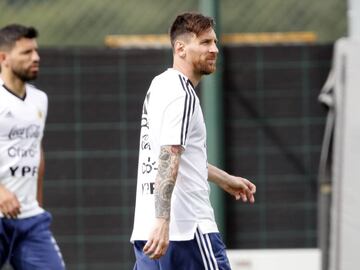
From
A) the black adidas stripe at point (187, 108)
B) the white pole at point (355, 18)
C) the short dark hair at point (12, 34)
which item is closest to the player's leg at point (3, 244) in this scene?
the short dark hair at point (12, 34)

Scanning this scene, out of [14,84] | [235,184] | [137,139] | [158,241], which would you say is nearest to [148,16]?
[137,139]

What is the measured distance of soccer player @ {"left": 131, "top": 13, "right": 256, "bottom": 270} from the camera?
5484mm

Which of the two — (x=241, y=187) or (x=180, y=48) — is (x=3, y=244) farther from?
(x=180, y=48)

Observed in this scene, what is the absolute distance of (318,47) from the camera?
962 centimetres

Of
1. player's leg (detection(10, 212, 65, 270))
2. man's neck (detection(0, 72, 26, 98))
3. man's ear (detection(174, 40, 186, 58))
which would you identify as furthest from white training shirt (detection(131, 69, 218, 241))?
man's neck (detection(0, 72, 26, 98))

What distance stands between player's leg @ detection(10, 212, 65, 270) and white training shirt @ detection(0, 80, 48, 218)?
2.7 inches

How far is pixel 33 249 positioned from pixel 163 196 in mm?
2278

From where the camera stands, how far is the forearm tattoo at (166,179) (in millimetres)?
5406

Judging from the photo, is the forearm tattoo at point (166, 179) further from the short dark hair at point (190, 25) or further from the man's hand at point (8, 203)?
the man's hand at point (8, 203)

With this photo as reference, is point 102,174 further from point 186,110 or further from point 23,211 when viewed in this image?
point 186,110

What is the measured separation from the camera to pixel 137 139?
380 inches

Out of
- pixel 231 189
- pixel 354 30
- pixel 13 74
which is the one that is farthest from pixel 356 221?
pixel 13 74

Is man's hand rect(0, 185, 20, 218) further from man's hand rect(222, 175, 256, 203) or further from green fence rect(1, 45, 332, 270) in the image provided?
green fence rect(1, 45, 332, 270)

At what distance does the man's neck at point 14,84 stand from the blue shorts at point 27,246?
803 millimetres
